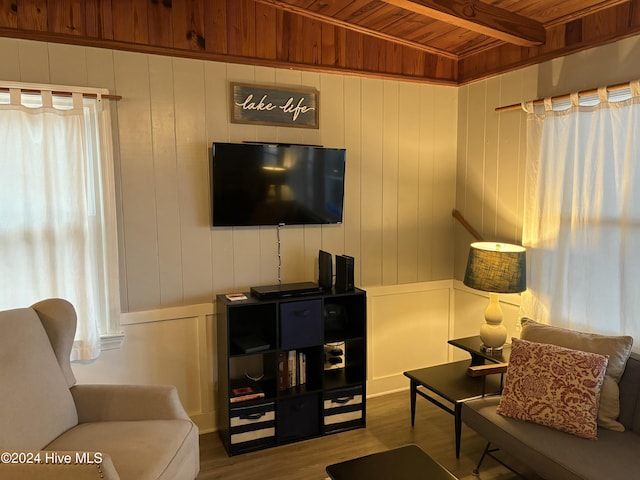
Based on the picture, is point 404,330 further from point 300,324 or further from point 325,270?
point 300,324

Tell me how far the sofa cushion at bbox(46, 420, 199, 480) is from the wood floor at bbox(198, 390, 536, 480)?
56 cm

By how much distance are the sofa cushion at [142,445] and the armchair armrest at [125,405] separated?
5 centimetres

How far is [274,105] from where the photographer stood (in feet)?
10.1

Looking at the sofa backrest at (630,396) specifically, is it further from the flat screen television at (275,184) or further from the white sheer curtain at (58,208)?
the white sheer curtain at (58,208)

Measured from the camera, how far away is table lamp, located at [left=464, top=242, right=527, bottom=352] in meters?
2.83

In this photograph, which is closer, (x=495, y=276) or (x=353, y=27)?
(x=495, y=276)

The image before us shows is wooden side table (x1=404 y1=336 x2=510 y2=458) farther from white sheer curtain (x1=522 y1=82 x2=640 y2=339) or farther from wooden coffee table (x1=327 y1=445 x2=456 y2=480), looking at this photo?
wooden coffee table (x1=327 y1=445 x2=456 y2=480)

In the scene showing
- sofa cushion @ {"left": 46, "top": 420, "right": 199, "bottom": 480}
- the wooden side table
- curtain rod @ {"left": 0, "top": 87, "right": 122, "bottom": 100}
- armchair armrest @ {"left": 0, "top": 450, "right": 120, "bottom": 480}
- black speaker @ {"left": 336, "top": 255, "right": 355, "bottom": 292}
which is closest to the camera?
armchair armrest @ {"left": 0, "top": 450, "right": 120, "bottom": 480}

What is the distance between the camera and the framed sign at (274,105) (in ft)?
9.75

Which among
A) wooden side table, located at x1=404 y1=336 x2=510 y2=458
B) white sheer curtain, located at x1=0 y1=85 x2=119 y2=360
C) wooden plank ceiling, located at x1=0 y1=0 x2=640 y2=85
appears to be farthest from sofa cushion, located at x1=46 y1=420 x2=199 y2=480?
wooden plank ceiling, located at x1=0 y1=0 x2=640 y2=85

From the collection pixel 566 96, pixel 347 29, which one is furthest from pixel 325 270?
pixel 566 96

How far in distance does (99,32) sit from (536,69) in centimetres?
266

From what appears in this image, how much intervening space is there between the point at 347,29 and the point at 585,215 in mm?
1953

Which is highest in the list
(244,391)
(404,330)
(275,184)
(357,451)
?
(275,184)
